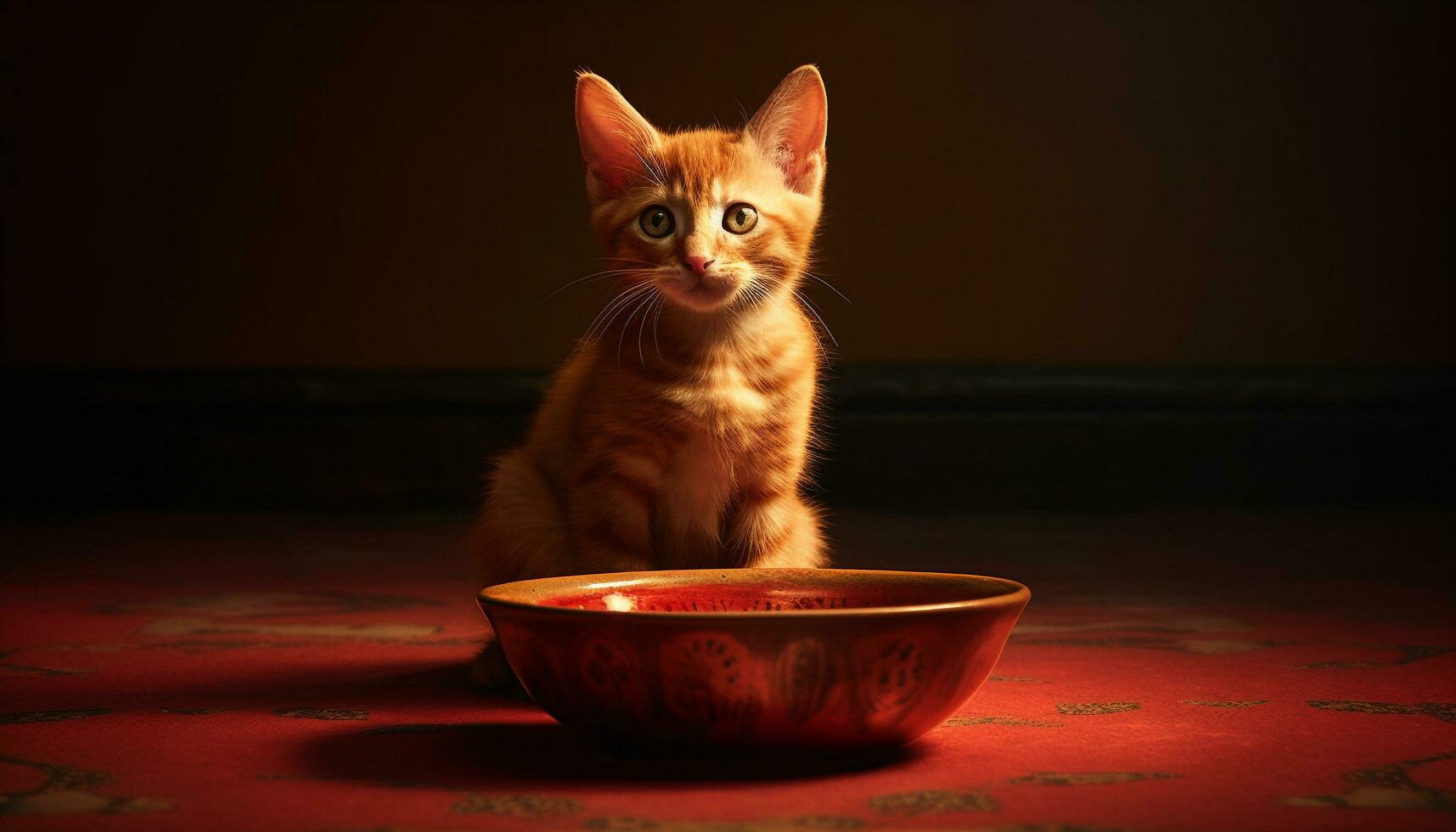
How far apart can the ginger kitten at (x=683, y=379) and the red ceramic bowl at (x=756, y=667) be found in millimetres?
330

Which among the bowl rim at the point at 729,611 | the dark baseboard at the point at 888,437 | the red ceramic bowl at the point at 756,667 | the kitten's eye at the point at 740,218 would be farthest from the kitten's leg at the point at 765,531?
the dark baseboard at the point at 888,437

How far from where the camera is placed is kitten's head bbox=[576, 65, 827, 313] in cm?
133

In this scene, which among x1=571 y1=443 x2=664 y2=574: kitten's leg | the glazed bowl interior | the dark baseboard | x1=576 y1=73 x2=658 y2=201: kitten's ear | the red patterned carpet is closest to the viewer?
the red patterned carpet

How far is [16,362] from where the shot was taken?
9.89 feet

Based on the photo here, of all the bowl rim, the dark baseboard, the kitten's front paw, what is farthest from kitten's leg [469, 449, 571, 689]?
the dark baseboard

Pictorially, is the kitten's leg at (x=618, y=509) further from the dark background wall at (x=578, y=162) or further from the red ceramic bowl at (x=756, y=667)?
the dark background wall at (x=578, y=162)

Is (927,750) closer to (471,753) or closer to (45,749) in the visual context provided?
(471,753)

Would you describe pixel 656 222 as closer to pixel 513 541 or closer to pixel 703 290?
pixel 703 290

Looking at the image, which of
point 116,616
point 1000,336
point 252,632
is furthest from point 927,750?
point 1000,336

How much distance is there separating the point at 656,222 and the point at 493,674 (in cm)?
46

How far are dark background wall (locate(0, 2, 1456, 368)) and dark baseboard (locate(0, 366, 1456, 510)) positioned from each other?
0.07 m

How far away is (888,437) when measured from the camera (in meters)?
3.02

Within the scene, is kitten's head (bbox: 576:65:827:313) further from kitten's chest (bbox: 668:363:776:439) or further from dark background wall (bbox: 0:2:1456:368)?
dark background wall (bbox: 0:2:1456:368)

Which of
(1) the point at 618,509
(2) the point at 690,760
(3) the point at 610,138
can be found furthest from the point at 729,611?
(3) the point at 610,138
